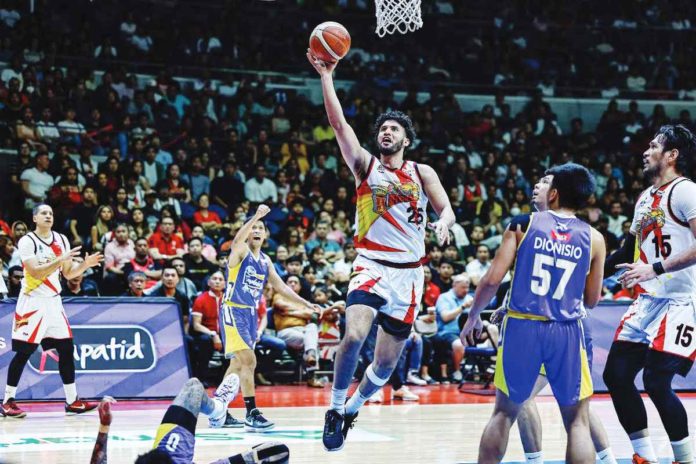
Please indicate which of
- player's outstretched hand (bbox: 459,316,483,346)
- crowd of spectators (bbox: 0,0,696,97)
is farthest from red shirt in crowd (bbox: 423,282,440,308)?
player's outstretched hand (bbox: 459,316,483,346)

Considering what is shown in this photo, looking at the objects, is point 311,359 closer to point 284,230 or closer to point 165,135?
point 284,230

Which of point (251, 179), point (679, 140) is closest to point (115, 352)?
point (251, 179)

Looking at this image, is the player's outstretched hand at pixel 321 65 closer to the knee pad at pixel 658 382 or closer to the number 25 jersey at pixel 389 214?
the number 25 jersey at pixel 389 214

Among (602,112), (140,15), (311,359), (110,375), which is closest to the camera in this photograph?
(110,375)

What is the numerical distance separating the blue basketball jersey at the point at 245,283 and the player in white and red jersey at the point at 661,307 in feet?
13.4

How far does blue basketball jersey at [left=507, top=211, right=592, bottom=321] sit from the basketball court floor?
262 cm

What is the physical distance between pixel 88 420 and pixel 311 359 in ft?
13.3

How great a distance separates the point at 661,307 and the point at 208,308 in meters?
7.50

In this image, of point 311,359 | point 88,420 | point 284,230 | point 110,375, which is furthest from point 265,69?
point 88,420

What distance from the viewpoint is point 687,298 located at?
665 cm

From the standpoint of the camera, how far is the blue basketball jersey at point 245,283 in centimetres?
959

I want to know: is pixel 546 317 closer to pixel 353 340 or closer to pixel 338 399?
pixel 353 340

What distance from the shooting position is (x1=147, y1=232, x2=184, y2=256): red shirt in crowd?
543 inches

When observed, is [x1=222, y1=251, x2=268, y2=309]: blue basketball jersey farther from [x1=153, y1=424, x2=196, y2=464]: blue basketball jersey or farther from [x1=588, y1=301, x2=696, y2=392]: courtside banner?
[x1=588, y1=301, x2=696, y2=392]: courtside banner
